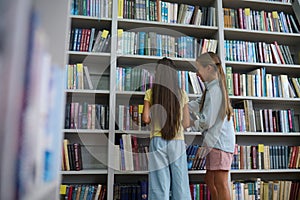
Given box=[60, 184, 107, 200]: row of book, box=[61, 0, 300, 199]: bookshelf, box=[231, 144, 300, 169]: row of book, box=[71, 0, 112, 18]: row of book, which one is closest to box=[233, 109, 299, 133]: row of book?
box=[61, 0, 300, 199]: bookshelf

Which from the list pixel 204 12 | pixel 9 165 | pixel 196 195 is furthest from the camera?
pixel 204 12

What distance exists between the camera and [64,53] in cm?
26

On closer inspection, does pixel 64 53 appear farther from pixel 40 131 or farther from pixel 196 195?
pixel 196 195

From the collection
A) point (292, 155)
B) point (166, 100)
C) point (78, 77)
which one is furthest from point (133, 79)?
point (292, 155)

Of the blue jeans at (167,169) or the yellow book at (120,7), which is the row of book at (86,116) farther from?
the yellow book at (120,7)

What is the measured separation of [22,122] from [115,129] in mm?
1861

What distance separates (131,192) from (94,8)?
1505mm

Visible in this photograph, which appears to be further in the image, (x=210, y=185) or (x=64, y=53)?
(x=210, y=185)

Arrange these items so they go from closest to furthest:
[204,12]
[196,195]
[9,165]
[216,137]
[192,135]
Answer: [9,165], [216,137], [196,195], [192,135], [204,12]

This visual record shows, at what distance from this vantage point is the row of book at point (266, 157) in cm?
220

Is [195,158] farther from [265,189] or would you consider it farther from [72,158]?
[72,158]

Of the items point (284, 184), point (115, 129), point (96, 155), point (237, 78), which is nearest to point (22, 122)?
point (115, 129)

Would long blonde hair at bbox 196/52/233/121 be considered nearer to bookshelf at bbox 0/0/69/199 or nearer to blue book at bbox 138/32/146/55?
blue book at bbox 138/32/146/55

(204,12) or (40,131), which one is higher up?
(204,12)
